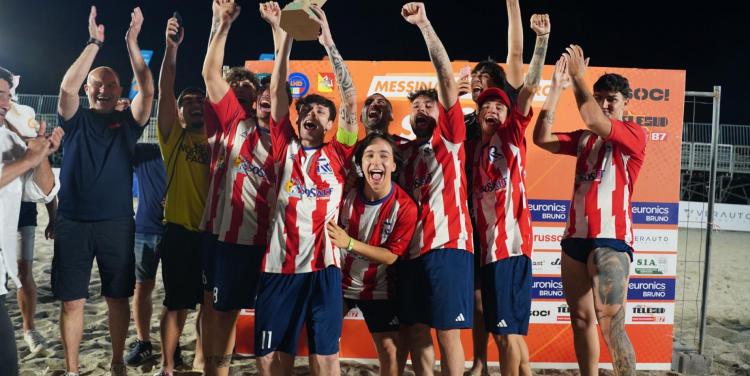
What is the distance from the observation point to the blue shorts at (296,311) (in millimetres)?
2949

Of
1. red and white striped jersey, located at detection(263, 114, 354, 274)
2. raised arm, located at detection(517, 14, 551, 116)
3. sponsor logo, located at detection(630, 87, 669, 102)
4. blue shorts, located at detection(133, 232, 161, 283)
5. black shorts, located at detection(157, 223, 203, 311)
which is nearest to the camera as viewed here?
red and white striped jersey, located at detection(263, 114, 354, 274)

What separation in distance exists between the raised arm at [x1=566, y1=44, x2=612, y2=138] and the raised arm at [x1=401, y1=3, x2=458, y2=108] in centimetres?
88

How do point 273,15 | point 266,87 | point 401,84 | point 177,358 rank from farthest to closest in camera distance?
point 401,84, point 177,358, point 266,87, point 273,15

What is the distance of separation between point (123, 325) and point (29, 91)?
29.8 m

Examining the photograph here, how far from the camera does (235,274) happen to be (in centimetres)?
345

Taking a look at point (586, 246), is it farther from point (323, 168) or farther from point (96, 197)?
point (96, 197)

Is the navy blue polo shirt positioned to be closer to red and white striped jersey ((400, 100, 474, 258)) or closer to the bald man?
the bald man

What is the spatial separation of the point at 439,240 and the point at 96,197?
277 cm

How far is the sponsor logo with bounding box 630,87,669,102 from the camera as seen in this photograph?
4562mm

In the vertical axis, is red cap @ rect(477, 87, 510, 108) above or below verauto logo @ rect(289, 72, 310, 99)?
below

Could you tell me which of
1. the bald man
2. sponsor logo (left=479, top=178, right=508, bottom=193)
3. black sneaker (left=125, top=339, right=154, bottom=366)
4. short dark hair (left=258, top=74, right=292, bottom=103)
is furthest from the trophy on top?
black sneaker (left=125, top=339, right=154, bottom=366)

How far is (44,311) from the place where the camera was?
17.6 ft

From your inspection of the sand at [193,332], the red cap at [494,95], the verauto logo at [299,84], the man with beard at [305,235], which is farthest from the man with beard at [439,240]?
the verauto logo at [299,84]

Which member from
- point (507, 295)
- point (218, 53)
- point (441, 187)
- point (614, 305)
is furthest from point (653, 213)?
point (218, 53)
